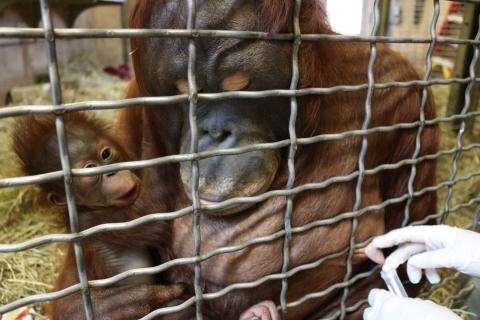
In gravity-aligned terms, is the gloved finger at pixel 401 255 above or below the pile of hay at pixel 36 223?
above

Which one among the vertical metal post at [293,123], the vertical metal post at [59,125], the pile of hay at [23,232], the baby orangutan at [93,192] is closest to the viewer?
the vertical metal post at [59,125]

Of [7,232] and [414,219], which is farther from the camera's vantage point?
[7,232]

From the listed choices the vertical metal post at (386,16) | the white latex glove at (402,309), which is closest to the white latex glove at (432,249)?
the white latex glove at (402,309)

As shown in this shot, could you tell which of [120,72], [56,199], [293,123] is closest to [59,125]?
[293,123]

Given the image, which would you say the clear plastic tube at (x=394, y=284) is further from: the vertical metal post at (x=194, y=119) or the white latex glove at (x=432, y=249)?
the vertical metal post at (x=194, y=119)

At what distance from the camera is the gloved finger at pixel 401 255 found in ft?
3.87

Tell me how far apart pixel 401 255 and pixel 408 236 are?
3.1 inches

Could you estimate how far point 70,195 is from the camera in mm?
674

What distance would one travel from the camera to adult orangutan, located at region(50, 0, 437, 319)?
931 millimetres

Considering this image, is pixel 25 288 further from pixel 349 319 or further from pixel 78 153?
pixel 349 319

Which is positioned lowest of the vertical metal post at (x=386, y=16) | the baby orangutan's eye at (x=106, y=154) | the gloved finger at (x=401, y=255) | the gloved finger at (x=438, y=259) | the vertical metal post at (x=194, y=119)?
the gloved finger at (x=401, y=255)

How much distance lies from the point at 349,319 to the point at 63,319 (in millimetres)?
933

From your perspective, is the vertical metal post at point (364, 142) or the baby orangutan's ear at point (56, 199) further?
the baby orangutan's ear at point (56, 199)

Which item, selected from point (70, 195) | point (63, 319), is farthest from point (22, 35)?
point (63, 319)
